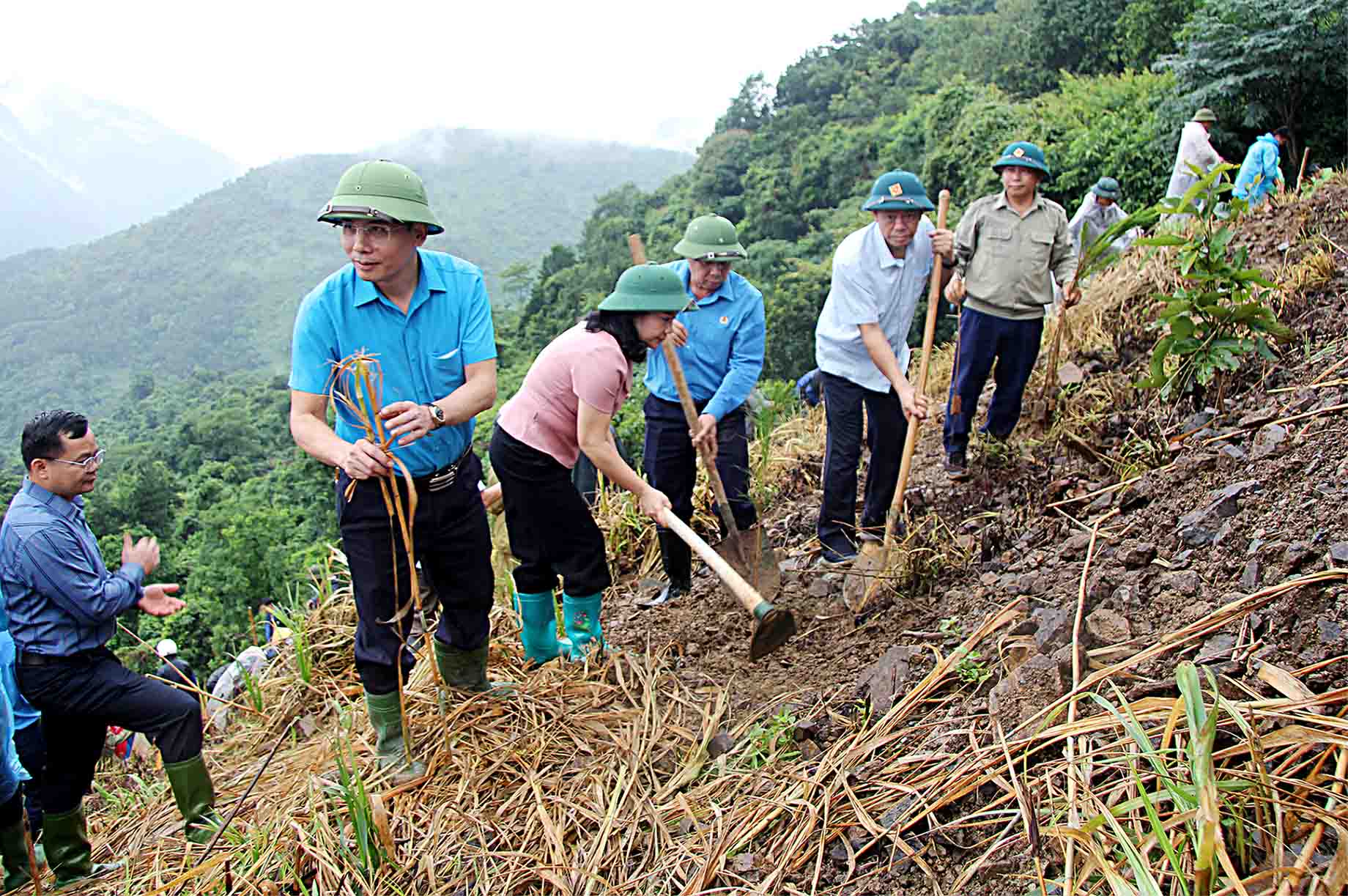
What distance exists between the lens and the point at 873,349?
147 inches

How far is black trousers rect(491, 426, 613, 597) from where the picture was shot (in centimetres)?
326

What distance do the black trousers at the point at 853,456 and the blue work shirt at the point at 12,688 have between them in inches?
127

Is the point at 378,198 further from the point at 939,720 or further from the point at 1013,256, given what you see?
the point at 1013,256

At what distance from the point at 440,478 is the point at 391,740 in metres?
0.90

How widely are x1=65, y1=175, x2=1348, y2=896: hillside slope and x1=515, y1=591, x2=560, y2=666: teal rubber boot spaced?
0.12m

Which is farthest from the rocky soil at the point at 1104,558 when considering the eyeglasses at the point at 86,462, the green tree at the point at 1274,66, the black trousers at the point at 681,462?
the green tree at the point at 1274,66

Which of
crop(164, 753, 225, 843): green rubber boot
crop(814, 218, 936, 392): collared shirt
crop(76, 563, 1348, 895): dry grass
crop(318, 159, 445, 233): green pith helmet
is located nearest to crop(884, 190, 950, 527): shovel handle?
crop(814, 218, 936, 392): collared shirt

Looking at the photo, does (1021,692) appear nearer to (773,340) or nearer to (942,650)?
(942,650)

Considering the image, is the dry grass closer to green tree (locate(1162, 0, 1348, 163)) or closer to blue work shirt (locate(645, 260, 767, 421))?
blue work shirt (locate(645, 260, 767, 421))

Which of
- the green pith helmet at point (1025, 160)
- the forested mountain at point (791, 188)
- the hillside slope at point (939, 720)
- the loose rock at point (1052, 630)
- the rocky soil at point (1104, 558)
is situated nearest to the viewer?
the hillside slope at point (939, 720)

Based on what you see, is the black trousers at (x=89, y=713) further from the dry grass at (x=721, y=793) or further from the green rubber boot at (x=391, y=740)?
the green rubber boot at (x=391, y=740)

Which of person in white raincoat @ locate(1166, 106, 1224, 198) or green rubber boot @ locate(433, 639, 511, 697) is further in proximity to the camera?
person in white raincoat @ locate(1166, 106, 1224, 198)

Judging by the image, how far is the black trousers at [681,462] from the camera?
13.3ft

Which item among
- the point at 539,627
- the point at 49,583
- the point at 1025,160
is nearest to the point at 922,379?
the point at 1025,160
